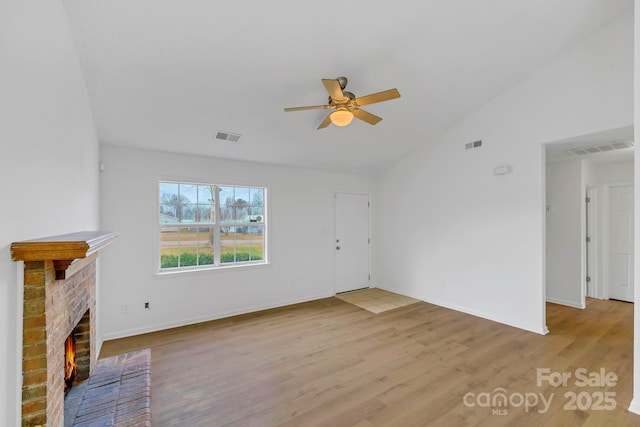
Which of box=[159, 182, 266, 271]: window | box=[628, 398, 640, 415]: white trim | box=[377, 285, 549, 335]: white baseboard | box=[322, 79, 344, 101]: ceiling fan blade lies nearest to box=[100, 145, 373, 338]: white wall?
box=[159, 182, 266, 271]: window

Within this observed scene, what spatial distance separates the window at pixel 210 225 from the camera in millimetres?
3947

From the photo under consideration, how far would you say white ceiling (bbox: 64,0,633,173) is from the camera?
2195mm

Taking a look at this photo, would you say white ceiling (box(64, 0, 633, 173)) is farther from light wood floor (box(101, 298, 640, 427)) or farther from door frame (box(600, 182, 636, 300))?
door frame (box(600, 182, 636, 300))

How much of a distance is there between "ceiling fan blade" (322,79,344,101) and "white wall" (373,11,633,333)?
2.68 metres

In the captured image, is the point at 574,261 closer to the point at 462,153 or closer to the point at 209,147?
the point at 462,153

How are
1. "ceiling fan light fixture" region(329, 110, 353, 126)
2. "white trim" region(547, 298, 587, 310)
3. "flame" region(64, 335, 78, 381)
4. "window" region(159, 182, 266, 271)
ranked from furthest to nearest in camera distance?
"white trim" region(547, 298, 587, 310), "window" region(159, 182, 266, 271), "ceiling fan light fixture" region(329, 110, 353, 126), "flame" region(64, 335, 78, 381)

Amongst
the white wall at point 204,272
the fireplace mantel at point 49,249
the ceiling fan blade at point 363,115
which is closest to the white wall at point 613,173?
the white wall at point 204,272

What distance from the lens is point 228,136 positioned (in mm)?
3691

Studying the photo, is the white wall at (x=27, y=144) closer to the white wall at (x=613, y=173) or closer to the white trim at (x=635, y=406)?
the white trim at (x=635, y=406)

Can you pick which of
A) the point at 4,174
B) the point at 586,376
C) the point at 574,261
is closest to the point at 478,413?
the point at 586,376

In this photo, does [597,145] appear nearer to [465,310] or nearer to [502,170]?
[502,170]

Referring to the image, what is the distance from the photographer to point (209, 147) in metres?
3.86

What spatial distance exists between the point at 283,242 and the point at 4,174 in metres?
3.86

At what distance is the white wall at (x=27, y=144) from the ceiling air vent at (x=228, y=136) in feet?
5.89
